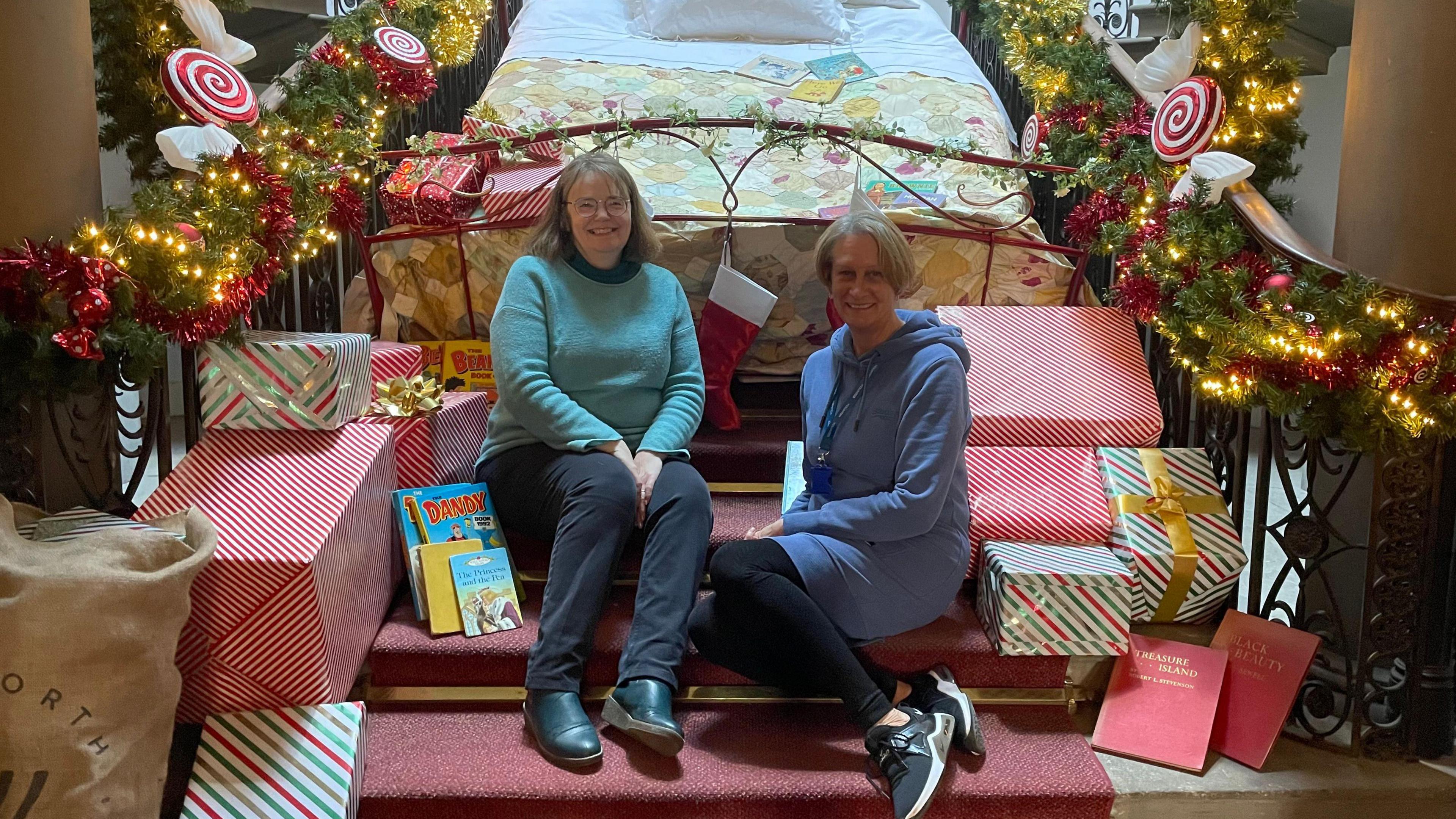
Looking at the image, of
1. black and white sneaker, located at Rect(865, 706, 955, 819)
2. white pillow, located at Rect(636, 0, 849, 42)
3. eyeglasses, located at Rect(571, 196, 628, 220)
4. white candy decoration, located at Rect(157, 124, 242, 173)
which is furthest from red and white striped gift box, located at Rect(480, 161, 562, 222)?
white pillow, located at Rect(636, 0, 849, 42)

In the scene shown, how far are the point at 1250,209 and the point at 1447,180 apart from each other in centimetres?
40

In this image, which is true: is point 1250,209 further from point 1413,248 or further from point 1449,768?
point 1449,768

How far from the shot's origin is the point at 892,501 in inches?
92.0

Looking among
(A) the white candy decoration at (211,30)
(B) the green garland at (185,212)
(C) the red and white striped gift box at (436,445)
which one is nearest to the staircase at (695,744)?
(C) the red and white striped gift box at (436,445)

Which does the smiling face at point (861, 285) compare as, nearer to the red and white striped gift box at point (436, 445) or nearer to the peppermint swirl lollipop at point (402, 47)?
the red and white striped gift box at point (436, 445)

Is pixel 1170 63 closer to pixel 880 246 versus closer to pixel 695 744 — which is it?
pixel 880 246

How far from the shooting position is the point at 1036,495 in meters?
2.82

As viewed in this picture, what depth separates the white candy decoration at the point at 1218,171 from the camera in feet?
8.76

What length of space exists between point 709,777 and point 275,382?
4.09 feet

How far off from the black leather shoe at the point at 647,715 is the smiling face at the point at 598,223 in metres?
1.03

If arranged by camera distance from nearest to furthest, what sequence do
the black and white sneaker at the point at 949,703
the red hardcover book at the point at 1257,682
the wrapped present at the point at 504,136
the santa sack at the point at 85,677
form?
the santa sack at the point at 85,677, the black and white sneaker at the point at 949,703, the red hardcover book at the point at 1257,682, the wrapped present at the point at 504,136

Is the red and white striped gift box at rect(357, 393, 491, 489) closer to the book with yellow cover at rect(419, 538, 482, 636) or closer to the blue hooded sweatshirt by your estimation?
the book with yellow cover at rect(419, 538, 482, 636)

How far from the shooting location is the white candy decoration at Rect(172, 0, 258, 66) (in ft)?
8.92

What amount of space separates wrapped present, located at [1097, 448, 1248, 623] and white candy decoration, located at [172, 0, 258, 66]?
2.34 metres
